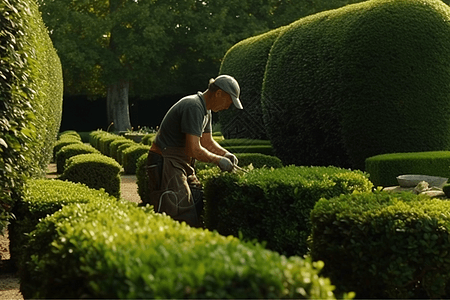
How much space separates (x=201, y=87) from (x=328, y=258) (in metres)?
34.7

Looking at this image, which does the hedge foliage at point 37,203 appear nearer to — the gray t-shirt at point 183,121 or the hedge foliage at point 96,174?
the gray t-shirt at point 183,121

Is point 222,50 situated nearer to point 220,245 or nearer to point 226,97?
point 226,97

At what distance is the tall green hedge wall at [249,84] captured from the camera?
52.3ft

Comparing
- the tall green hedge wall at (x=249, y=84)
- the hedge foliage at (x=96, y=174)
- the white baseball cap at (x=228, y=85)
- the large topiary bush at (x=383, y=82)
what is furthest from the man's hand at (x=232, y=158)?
the tall green hedge wall at (x=249, y=84)

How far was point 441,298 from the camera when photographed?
451 cm

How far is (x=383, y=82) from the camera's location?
10.7 meters

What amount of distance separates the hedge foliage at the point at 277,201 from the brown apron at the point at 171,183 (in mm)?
378

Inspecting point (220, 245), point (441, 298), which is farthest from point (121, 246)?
point (441, 298)

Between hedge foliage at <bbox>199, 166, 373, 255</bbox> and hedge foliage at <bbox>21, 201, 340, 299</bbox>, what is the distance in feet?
8.45

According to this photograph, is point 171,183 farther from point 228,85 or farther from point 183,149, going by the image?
point 228,85

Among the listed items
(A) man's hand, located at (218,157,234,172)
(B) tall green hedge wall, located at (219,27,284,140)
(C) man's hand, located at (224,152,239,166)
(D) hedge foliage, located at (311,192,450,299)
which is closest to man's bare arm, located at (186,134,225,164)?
(A) man's hand, located at (218,157,234,172)

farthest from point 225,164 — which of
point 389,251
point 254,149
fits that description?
point 254,149

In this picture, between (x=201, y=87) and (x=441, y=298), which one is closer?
(x=441, y=298)

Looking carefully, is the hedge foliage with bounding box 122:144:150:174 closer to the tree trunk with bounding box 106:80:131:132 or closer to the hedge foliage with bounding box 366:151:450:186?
the hedge foliage with bounding box 366:151:450:186
